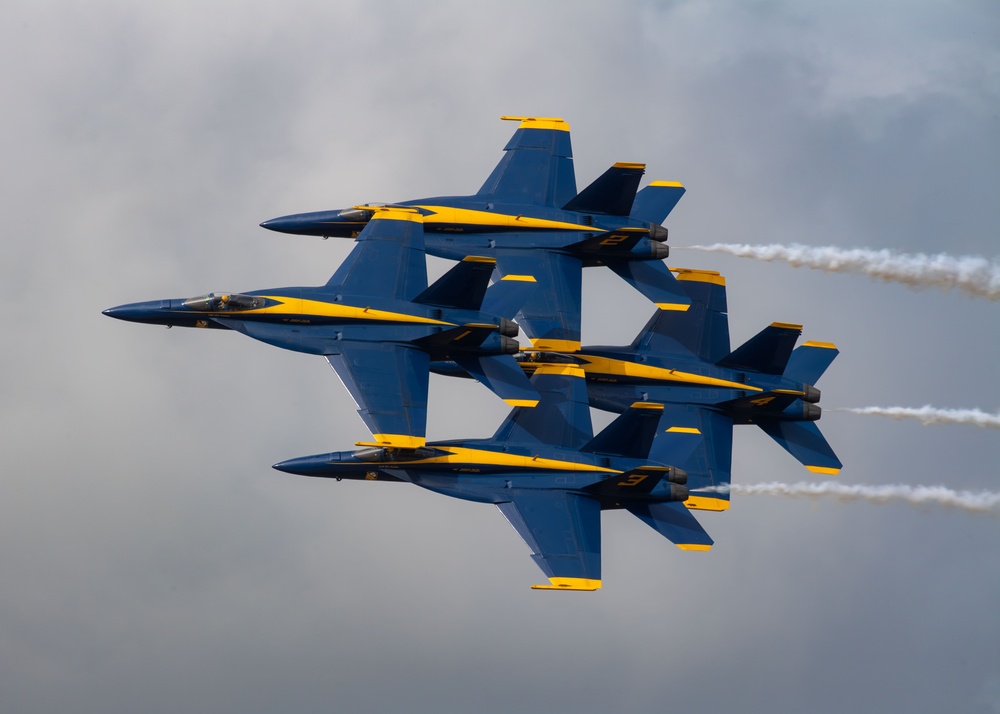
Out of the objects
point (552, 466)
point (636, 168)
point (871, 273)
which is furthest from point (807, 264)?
point (552, 466)

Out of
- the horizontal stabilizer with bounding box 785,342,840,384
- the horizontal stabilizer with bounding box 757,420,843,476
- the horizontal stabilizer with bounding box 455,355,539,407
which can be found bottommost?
the horizontal stabilizer with bounding box 757,420,843,476

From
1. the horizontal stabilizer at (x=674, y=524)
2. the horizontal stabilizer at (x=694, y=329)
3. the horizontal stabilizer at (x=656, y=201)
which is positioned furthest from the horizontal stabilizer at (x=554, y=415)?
the horizontal stabilizer at (x=656, y=201)

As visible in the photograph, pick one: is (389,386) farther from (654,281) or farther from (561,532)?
(654,281)

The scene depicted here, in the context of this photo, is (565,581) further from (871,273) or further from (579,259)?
Answer: (871,273)

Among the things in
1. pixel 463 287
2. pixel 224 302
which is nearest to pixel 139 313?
pixel 224 302

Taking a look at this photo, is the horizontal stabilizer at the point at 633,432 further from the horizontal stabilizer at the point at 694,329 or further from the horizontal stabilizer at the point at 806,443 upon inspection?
the horizontal stabilizer at the point at 806,443

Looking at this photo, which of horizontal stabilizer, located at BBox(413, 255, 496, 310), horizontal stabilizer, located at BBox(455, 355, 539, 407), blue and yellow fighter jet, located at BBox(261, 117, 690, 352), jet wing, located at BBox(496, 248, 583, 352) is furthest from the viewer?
blue and yellow fighter jet, located at BBox(261, 117, 690, 352)

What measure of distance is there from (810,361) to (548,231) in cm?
1195

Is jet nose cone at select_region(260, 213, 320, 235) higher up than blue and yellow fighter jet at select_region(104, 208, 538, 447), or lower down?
higher up

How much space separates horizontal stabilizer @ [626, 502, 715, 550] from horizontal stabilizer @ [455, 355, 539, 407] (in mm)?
5800

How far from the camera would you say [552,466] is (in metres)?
87.4

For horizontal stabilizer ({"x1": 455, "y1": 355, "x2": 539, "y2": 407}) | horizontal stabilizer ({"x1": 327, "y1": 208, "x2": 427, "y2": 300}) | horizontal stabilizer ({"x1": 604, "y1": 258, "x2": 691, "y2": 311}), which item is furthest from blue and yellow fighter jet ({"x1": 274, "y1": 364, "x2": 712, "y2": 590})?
horizontal stabilizer ({"x1": 327, "y1": 208, "x2": 427, "y2": 300})

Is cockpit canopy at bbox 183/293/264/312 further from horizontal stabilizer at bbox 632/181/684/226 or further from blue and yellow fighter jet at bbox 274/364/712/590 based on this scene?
horizontal stabilizer at bbox 632/181/684/226

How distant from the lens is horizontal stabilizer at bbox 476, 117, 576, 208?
93.6 metres
